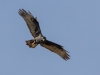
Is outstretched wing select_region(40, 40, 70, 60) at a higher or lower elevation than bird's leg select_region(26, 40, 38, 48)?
higher

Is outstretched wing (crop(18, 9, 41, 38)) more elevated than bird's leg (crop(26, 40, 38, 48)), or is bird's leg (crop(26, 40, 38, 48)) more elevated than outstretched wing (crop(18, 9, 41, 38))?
outstretched wing (crop(18, 9, 41, 38))

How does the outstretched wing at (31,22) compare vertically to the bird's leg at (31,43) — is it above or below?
above

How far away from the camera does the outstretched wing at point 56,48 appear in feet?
84.8

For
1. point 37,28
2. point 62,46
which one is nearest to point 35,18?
point 37,28

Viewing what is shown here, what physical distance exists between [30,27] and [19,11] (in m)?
1.33

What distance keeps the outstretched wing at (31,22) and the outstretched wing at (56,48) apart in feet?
3.01

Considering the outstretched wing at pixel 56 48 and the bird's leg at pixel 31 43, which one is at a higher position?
the outstretched wing at pixel 56 48

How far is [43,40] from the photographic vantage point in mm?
25109

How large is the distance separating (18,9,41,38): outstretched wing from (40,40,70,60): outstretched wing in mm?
917

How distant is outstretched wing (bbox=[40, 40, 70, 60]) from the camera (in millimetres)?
25841

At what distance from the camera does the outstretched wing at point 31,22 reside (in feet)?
82.5

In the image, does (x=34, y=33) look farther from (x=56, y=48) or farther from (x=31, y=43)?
(x=56, y=48)

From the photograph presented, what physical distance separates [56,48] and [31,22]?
2.55m

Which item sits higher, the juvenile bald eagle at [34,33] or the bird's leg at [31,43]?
the juvenile bald eagle at [34,33]
